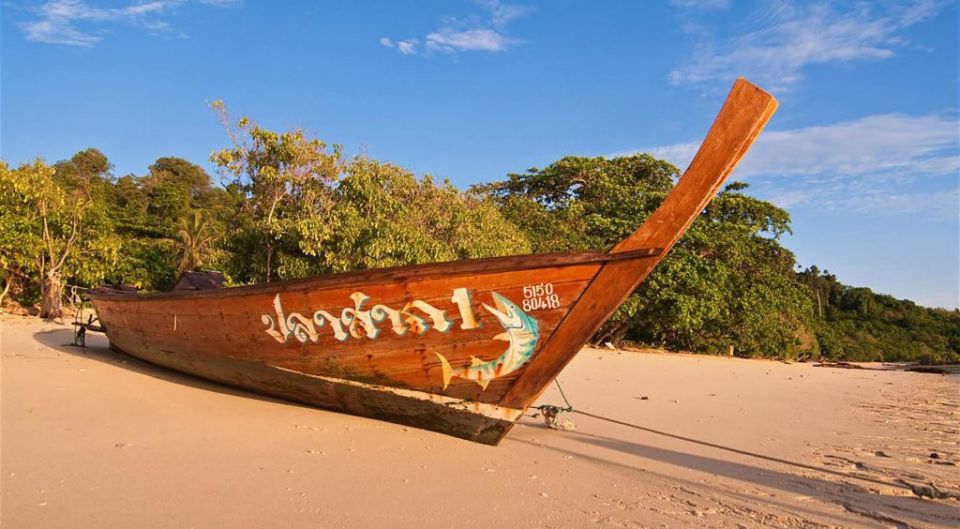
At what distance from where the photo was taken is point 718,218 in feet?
60.1

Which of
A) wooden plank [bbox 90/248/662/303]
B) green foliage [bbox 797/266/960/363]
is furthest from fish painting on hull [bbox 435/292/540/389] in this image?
green foliage [bbox 797/266/960/363]

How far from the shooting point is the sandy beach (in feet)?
8.14

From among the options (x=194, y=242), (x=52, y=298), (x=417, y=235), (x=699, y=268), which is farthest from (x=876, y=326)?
(x=52, y=298)

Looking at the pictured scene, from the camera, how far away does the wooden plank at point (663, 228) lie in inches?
132

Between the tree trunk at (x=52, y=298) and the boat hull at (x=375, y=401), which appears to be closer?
the boat hull at (x=375, y=401)

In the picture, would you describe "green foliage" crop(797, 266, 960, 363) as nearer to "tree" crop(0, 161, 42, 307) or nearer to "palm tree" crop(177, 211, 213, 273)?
"palm tree" crop(177, 211, 213, 273)

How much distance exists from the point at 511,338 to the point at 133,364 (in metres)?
5.22

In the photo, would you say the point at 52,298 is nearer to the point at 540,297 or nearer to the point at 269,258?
the point at 269,258

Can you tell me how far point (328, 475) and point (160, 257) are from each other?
18.5 meters

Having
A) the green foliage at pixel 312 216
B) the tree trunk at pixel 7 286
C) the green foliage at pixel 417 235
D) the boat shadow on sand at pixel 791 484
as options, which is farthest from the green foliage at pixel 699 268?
the tree trunk at pixel 7 286

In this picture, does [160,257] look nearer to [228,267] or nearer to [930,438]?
[228,267]

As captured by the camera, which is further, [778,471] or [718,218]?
[718,218]

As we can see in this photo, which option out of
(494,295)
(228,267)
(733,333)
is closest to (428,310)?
(494,295)

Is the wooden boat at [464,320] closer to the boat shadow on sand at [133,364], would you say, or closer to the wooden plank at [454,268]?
the wooden plank at [454,268]
